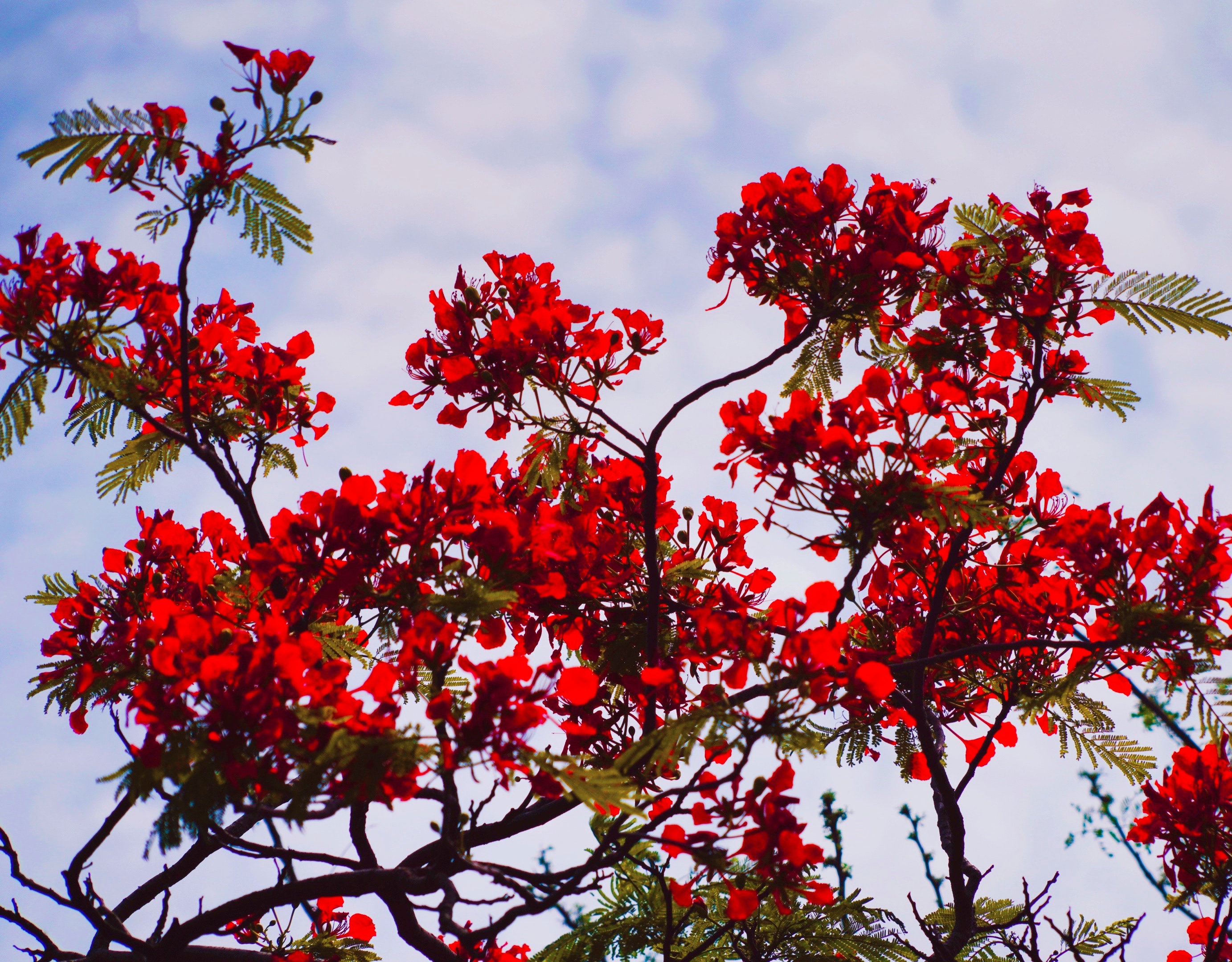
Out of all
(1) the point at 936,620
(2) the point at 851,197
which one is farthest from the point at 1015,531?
(2) the point at 851,197

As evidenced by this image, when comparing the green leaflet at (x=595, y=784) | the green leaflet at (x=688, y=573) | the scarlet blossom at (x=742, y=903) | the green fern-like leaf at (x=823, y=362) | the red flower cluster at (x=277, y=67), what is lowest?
the scarlet blossom at (x=742, y=903)

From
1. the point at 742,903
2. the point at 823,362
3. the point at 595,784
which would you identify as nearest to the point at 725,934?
the point at 742,903

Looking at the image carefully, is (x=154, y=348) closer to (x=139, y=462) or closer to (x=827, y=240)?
(x=139, y=462)

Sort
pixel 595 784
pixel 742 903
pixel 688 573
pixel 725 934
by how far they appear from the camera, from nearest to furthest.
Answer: pixel 595 784
pixel 742 903
pixel 725 934
pixel 688 573

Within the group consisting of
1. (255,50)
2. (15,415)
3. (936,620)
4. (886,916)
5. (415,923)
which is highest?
(255,50)

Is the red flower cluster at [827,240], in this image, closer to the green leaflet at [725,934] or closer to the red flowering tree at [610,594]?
the red flowering tree at [610,594]

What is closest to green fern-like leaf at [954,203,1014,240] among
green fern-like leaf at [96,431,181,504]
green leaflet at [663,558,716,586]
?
green leaflet at [663,558,716,586]

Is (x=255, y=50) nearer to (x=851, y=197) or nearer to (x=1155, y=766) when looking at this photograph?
(x=851, y=197)

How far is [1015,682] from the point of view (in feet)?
12.4

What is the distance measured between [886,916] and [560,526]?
79.1 inches

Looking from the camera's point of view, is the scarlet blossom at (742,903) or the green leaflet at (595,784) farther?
the scarlet blossom at (742,903)

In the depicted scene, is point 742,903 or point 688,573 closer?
point 742,903

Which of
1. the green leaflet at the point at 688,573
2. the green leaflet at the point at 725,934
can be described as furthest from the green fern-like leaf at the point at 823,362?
the green leaflet at the point at 725,934

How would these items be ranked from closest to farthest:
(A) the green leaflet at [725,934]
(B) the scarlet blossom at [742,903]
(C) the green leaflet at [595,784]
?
(C) the green leaflet at [595,784]
(B) the scarlet blossom at [742,903]
(A) the green leaflet at [725,934]
